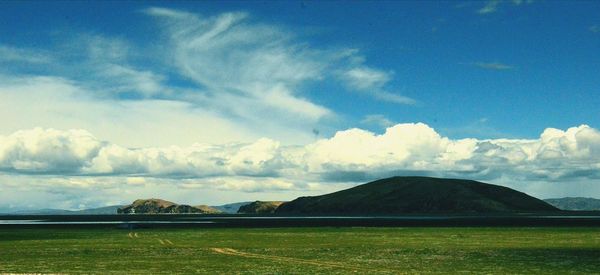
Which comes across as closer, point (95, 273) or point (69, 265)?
point (95, 273)

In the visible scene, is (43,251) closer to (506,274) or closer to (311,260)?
(311,260)

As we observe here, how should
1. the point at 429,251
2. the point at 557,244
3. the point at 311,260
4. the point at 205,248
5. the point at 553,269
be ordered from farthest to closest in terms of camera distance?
the point at 557,244, the point at 205,248, the point at 429,251, the point at 311,260, the point at 553,269

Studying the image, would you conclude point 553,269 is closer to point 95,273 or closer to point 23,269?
point 95,273

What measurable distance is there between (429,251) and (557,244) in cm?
2082

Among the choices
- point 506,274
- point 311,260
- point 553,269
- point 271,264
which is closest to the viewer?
point 506,274

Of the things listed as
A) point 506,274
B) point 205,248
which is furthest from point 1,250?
point 506,274

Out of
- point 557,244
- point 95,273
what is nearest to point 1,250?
point 95,273

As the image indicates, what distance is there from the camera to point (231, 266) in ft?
172

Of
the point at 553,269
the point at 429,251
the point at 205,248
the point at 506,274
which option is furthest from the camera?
the point at 205,248

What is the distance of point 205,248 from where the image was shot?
72625 mm

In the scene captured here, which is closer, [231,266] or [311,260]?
[231,266]

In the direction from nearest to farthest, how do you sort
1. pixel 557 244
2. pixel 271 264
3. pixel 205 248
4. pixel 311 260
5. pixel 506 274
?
pixel 506 274 < pixel 271 264 < pixel 311 260 < pixel 205 248 < pixel 557 244

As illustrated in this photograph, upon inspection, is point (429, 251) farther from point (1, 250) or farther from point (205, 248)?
point (1, 250)

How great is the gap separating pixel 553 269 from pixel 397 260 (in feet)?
44.1
